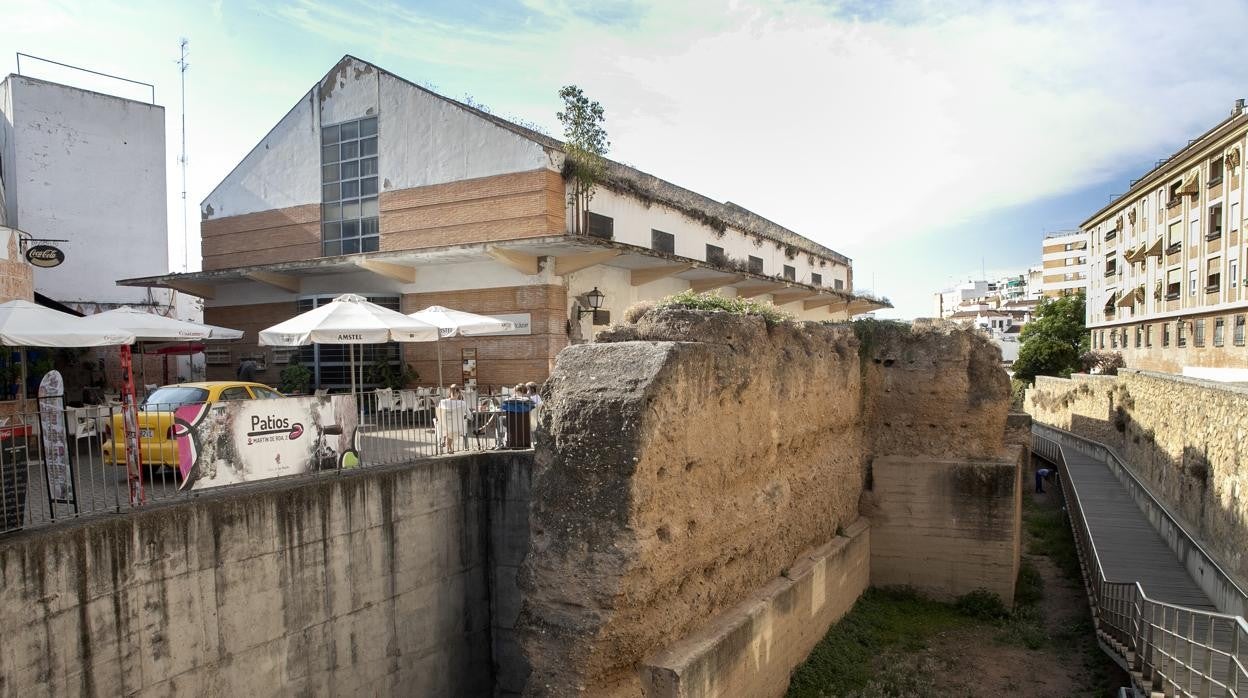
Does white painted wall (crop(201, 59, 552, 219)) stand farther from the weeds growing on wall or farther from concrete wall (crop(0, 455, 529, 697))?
concrete wall (crop(0, 455, 529, 697))

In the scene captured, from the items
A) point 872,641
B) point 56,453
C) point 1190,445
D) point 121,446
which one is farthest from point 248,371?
point 1190,445

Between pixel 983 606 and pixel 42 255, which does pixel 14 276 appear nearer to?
pixel 42 255

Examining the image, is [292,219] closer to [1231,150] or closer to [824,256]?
[824,256]

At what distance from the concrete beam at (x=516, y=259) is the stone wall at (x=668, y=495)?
22.8 feet

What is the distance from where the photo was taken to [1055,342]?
1671 inches

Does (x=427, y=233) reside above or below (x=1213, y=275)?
above

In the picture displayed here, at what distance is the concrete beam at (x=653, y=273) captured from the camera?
18.0 meters

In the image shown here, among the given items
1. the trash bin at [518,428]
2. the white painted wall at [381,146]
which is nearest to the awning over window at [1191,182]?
the white painted wall at [381,146]

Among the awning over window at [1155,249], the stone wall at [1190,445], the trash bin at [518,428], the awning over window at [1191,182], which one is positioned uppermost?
the awning over window at [1191,182]

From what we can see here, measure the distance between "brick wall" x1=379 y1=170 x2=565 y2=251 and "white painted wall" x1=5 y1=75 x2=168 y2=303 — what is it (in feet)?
34.7

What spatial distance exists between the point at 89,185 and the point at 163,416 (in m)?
19.7

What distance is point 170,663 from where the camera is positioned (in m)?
6.80

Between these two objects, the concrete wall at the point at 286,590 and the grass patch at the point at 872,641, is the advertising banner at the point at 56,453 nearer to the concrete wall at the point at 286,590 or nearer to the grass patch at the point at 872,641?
the concrete wall at the point at 286,590

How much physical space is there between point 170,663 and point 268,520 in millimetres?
1458
